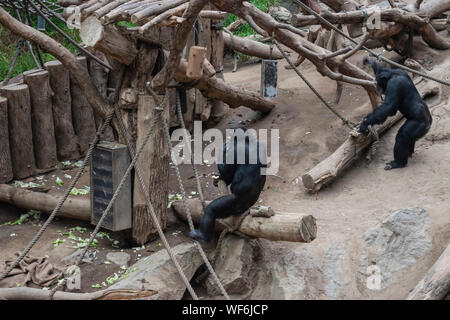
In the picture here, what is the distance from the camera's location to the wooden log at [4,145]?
7.52 meters

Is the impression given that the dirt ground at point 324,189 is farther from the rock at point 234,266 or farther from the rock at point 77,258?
the rock at point 234,266

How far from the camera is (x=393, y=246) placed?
5977mm

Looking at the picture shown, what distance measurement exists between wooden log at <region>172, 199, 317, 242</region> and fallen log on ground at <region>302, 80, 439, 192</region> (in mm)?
1740

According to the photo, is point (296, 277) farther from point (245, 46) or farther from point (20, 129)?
point (245, 46)

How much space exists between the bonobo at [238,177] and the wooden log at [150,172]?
87 cm

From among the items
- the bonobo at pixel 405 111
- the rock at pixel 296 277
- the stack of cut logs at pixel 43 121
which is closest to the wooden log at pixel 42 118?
the stack of cut logs at pixel 43 121

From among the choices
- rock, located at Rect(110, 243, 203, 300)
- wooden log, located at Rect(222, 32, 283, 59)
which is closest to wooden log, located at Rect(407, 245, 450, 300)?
rock, located at Rect(110, 243, 203, 300)

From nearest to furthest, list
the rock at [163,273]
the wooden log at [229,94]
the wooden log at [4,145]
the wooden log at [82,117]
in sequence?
the rock at [163,273]
the wooden log at [4,145]
the wooden log at [229,94]
the wooden log at [82,117]

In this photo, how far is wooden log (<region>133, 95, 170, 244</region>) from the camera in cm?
629

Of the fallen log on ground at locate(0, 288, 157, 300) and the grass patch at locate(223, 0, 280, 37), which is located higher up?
the grass patch at locate(223, 0, 280, 37)

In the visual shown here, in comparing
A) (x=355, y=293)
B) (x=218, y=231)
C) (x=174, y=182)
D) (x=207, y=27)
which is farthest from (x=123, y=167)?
(x=207, y=27)

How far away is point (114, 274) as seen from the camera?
6.17m

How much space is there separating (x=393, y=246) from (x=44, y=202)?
4.00 meters

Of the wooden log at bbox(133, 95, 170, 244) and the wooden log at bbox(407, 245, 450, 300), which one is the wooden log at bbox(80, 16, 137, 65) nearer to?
the wooden log at bbox(133, 95, 170, 244)
